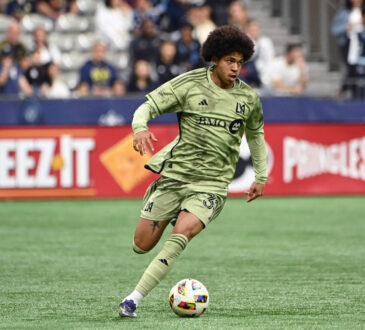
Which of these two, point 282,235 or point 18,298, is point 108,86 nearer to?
point 282,235

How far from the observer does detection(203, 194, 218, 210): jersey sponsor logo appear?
6863 mm

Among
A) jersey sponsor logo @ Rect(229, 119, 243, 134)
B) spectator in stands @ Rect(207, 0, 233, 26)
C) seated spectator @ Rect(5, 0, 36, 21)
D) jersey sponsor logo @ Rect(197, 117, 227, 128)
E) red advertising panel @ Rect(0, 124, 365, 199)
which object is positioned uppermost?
jersey sponsor logo @ Rect(197, 117, 227, 128)

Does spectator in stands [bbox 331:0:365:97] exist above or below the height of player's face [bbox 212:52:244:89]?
below

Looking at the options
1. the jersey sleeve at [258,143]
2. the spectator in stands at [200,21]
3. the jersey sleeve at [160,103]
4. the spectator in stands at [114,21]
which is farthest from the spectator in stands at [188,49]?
the jersey sleeve at [160,103]

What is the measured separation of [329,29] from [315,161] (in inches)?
196

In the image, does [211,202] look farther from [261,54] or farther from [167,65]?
[261,54]

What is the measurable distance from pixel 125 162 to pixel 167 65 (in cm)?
222

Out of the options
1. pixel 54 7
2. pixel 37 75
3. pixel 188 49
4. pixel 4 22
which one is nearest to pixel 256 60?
pixel 188 49

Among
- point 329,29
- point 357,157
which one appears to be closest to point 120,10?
point 329,29

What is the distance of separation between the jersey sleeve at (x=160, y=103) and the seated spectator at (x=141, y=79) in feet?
32.7

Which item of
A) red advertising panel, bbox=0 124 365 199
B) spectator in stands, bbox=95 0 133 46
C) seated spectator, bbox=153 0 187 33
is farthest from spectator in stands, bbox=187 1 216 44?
Answer: red advertising panel, bbox=0 124 365 199

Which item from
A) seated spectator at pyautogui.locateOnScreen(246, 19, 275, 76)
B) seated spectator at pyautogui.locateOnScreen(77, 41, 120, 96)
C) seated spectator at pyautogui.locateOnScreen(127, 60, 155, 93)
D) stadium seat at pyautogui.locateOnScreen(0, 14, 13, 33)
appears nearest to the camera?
seated spectator at pyautogui.locateOnScreen(127, 60, 155, 93)

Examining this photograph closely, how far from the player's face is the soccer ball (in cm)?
151

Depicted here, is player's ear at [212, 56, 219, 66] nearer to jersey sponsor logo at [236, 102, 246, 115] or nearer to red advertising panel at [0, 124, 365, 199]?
jersey sponsor logo at [236, 102, 246, 115]
